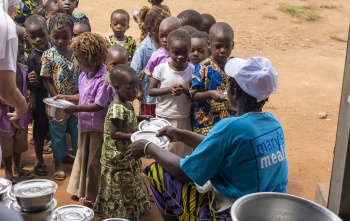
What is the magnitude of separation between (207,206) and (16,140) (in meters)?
2.57

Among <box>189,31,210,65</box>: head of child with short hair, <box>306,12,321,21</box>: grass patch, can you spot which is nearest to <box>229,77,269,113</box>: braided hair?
<box>189,31,210,65</box>: head of child with short hair

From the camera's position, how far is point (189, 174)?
3.17 m

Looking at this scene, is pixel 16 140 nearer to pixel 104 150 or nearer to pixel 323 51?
pixel 104 150

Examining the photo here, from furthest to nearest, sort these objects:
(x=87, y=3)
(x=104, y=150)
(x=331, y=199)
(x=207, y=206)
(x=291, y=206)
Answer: (x=87, y=3) < (x=104, y=150) < (x=331, y=199) < (x=207, y=206) < (x=291, y=206)

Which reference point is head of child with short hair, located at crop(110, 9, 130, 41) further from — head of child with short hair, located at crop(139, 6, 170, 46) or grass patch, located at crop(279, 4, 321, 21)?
grass patch, located at crop(279, 4, 321, 21)

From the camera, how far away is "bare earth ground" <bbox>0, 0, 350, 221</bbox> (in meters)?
6.23

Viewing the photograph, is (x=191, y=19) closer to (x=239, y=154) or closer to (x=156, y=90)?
(x=156, y=90)

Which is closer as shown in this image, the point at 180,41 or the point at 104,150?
the point at 104,150

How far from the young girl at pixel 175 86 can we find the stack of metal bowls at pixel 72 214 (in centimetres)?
121

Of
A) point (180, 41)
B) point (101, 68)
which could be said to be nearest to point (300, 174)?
point (180, 41)

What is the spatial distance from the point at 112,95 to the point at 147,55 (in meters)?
1.08

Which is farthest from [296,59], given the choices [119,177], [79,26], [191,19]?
[119,177]

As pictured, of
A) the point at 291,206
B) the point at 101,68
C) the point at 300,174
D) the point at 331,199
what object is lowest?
the point at 300,174

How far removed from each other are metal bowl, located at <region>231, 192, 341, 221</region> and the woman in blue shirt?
0.24m
